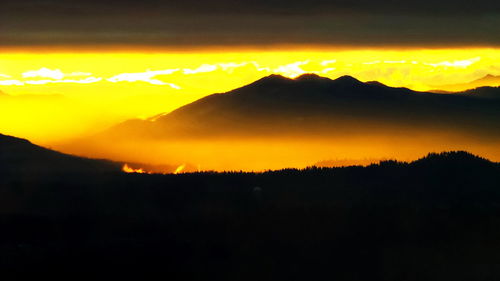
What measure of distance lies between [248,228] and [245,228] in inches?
20.3

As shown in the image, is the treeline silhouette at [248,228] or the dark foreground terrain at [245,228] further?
the treeline silhouette at [248,228]

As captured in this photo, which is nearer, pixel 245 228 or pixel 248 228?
pixel 245 228

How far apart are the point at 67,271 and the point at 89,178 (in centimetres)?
6184

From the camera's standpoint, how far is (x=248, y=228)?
166 metres

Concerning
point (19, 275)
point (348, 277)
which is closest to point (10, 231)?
point (19, 275)

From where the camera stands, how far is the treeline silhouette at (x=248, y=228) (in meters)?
139

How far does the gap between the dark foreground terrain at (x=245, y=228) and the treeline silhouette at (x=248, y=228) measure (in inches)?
7.2

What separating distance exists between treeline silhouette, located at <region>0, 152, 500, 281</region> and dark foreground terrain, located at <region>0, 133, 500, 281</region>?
18 cm

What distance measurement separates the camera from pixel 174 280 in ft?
435

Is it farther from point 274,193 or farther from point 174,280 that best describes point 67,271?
point 274,193

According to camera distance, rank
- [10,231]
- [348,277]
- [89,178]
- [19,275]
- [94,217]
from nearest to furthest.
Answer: [19,275] → [348,277] → [10,231] → [94,217] → [89,178]

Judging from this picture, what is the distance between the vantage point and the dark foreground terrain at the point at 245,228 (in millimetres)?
138375

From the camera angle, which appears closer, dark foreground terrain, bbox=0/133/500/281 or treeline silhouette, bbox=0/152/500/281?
dark foreground terrain, bbox=0/133/500/281

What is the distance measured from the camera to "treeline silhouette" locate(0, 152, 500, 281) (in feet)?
455
